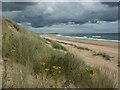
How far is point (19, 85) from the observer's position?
175 inches

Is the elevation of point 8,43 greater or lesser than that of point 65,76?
greater

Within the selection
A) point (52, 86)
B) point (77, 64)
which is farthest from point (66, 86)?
point (77, 64)

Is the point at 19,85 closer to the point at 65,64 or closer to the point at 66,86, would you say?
the point at 66,86

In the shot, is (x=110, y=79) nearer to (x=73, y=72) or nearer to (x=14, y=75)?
(x=73, y=72)

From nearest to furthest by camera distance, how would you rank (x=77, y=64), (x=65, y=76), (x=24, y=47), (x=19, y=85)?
(x=19, y=85) < (x=65, y=76) < (x=77, y=64) < (x=24, y=47)

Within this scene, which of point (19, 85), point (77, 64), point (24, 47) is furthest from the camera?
point (24, 47)

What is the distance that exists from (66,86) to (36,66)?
3.54 feet

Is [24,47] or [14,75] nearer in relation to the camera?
[14,75]

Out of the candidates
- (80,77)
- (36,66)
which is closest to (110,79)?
(80,77)

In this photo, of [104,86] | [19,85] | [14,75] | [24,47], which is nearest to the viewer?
[19,85]

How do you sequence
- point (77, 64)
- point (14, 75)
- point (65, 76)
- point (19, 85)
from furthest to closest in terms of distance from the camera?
point (77, 64), point (65, 76), point (14, 75), point (19, 85)

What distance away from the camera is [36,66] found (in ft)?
19.3

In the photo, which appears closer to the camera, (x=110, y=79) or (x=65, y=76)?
(x=110, y=79)

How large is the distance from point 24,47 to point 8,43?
44cm
